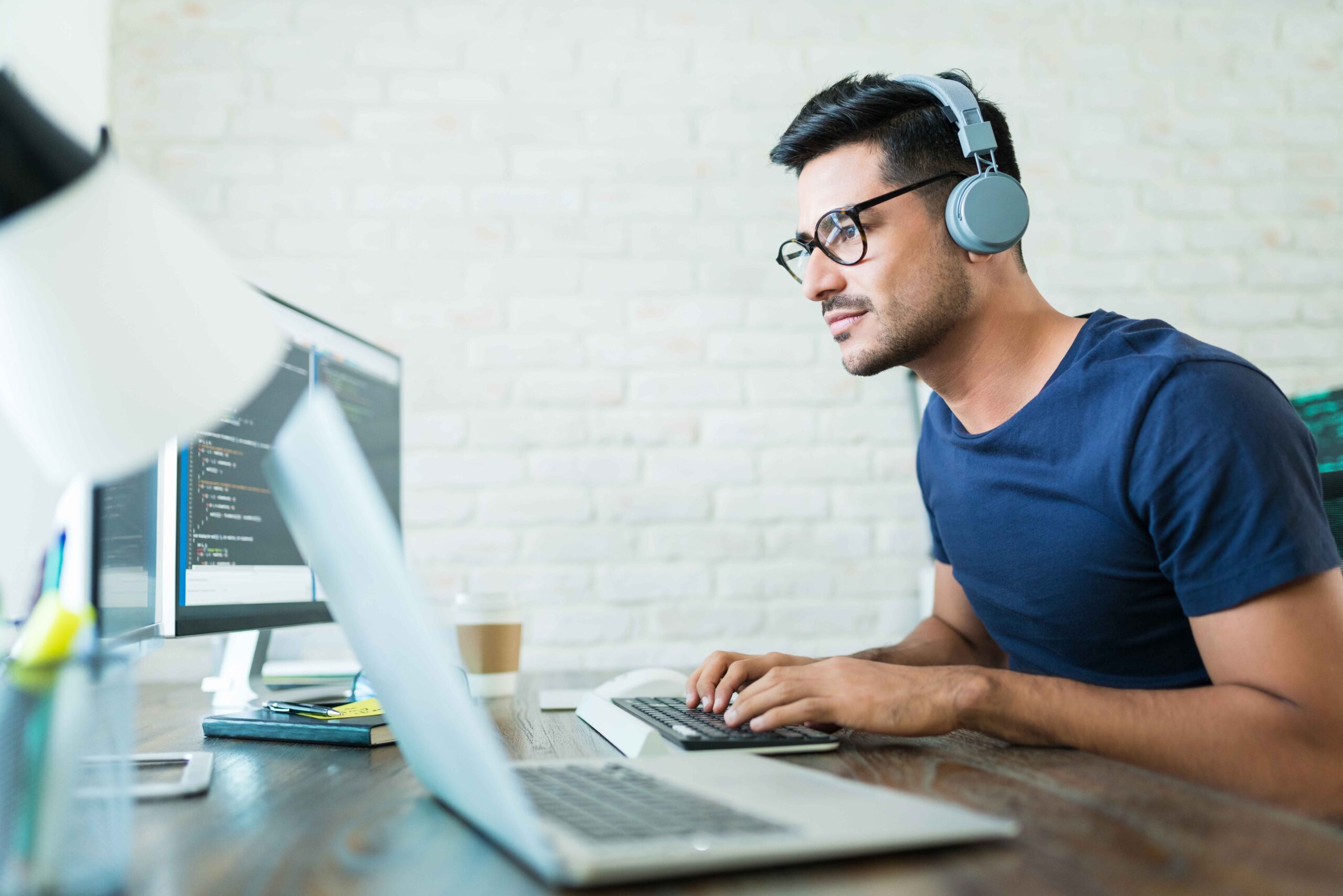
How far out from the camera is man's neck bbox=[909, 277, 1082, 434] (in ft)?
3.87

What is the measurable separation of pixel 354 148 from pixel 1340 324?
2210 mm

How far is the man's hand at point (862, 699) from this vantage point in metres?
0.77

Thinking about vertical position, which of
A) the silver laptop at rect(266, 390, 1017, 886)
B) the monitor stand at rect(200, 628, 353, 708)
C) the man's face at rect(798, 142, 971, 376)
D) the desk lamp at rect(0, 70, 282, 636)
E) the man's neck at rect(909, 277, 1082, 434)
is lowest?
the monitor stand at rect(200, 628, 353, 708)

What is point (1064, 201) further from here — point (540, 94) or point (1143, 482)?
point (1143, 482)

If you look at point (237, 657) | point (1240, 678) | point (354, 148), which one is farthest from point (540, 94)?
point (1240, 678)

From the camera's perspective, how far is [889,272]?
124 cm

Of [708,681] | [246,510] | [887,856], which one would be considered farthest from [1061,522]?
[246,510]

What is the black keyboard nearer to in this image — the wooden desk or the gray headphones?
the wooden desk

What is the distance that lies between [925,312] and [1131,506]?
0.39 meters

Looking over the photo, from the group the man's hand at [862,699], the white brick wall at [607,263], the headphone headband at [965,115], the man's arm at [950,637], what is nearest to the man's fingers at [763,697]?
the man's hand at [862,699]

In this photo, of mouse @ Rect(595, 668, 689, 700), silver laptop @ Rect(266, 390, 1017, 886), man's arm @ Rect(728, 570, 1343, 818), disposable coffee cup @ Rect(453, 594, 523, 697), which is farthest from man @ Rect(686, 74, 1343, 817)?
disposable coffee cup @ Rect(453, 594, 523, 697)

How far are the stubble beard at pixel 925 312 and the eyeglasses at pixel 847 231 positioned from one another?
6cm

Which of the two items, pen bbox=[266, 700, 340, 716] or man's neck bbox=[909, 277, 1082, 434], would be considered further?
man's neck bbox=[909, 277, 1082, 434]

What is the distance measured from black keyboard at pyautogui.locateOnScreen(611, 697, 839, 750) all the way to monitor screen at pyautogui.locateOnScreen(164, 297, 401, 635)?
1.50ft
